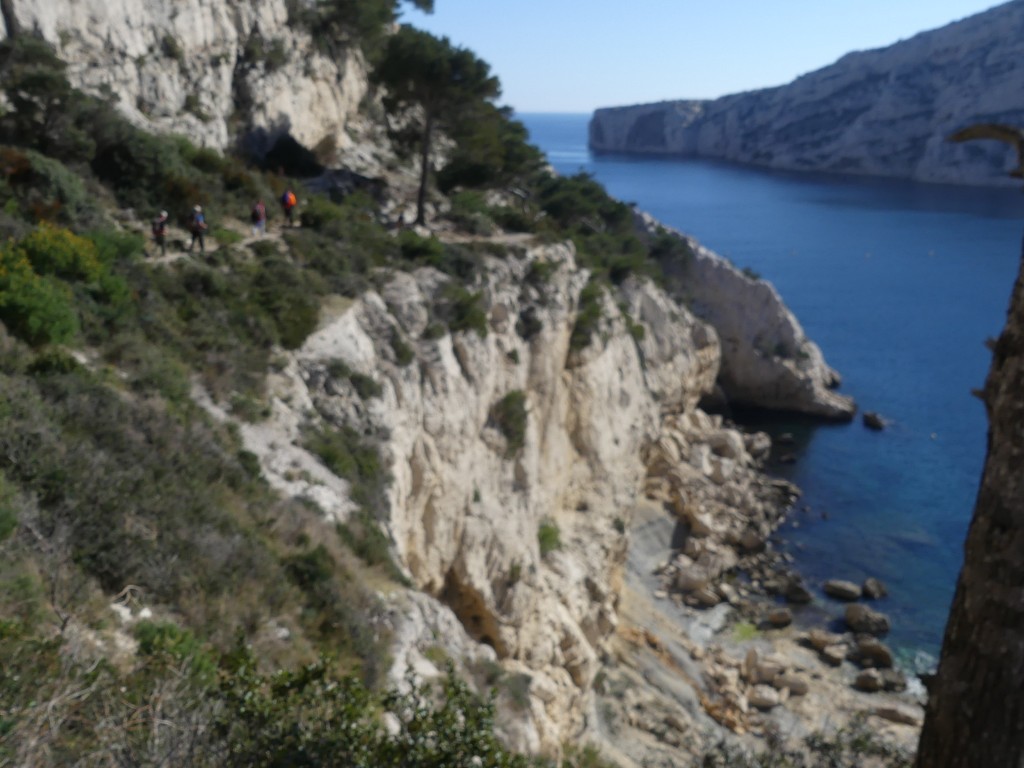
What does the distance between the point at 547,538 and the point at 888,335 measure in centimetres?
4013

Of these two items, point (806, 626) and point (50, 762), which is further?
point (806, 626)

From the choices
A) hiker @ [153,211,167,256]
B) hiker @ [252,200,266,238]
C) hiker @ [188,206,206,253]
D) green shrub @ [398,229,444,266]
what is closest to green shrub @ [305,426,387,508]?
hiker @ [188,206,206,253]

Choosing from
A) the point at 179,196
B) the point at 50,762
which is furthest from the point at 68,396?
the point at 179,196

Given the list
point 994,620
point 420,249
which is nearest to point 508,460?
point 420,249

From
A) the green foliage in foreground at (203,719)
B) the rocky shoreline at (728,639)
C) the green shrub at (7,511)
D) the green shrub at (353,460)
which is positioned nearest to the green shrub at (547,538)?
the rocky shoreline at (728,639)

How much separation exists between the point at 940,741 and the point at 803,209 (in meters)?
94.8

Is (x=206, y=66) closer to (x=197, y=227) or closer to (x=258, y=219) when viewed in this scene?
(x=258, y=219)

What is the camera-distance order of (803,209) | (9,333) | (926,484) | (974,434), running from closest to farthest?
(9,333)
(926,484)
(974,434)
(803,209)

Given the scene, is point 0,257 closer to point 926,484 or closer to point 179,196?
point 179,196

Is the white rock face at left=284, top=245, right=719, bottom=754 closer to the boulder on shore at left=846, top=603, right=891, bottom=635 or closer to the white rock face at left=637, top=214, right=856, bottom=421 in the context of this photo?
the boulder on shore at left=846, top=603, right=891, bottom=635

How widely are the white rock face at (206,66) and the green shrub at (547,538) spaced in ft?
47.1

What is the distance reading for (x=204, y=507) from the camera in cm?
992

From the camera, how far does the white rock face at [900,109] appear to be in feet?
354

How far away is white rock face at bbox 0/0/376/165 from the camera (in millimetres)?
20484
